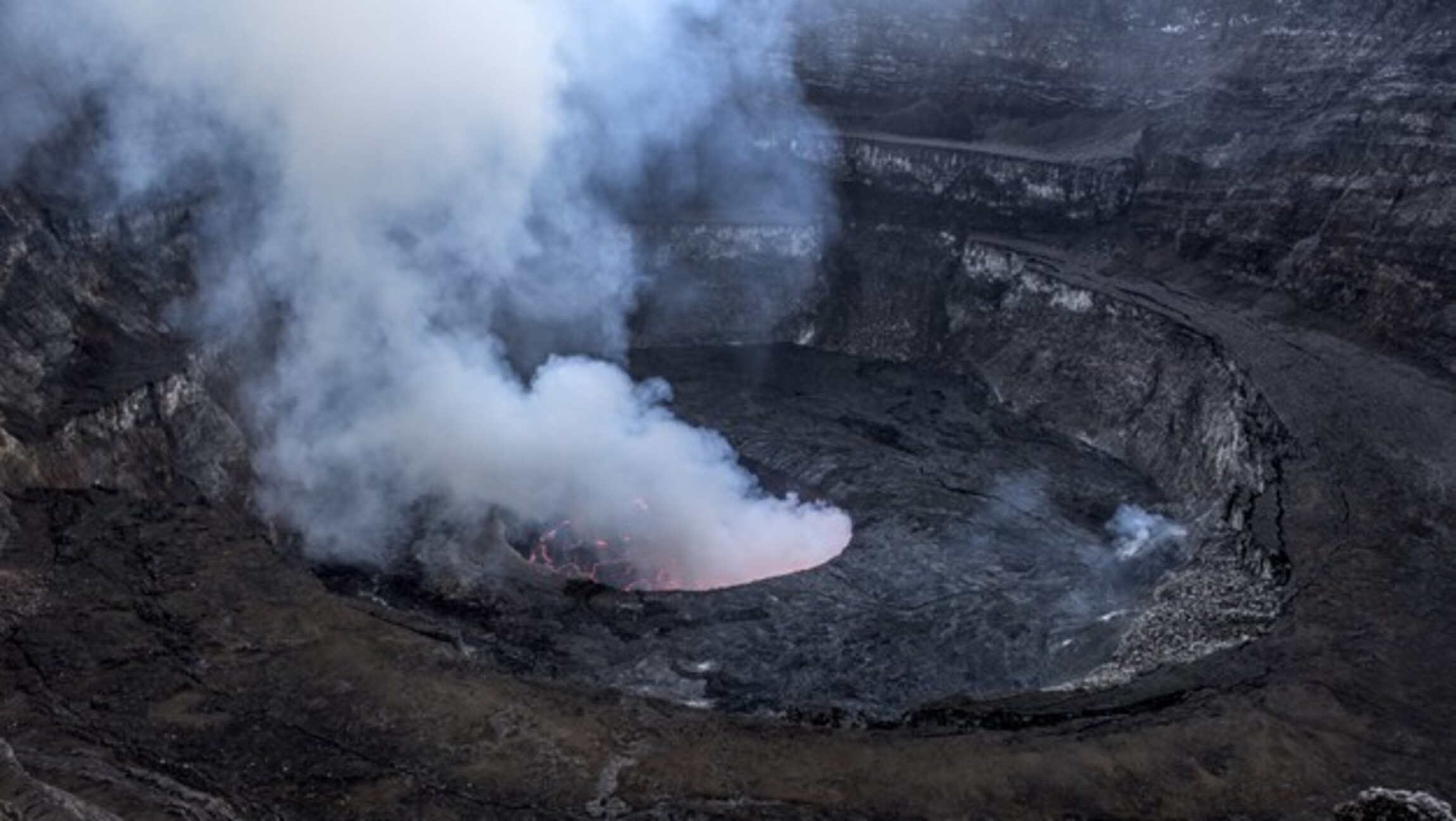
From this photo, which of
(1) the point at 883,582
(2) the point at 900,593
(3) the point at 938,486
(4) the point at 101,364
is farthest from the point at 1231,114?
(4) the point at 101,364

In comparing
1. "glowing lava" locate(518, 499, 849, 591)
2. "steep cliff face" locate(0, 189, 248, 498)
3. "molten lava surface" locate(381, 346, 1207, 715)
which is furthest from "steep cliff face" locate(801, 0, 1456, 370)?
"steep cliff face" locate(0, 189, 248, 498)

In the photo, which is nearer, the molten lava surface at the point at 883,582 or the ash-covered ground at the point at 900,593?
the ash-covered ground at the point at 900,593

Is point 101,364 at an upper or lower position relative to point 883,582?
upper

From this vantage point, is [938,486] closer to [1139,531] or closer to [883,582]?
[1139,531]

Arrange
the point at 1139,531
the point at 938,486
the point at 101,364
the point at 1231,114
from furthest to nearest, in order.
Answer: the point at 1231,114 < the point at 938,486 < the point at 1139,531 < the point at 101,364

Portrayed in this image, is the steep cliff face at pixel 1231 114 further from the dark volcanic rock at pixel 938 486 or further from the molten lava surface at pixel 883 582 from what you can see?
the molten lava surface at pixel 883 582

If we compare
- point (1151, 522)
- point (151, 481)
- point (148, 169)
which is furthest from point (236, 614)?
point (1151, 522)

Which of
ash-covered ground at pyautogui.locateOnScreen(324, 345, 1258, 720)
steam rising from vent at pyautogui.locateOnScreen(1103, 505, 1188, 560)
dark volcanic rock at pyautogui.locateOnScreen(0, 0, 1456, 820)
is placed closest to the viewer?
dark volcanic rock at pyautogui.locateOnScreen(0, 0, 1456, 820)

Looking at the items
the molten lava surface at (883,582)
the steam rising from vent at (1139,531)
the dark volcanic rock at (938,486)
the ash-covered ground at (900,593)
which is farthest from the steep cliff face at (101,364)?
the steam rising from vent at (1139,531)

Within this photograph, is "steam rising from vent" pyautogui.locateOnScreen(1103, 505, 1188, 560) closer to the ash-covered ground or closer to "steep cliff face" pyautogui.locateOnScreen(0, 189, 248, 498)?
the ash-covered ground

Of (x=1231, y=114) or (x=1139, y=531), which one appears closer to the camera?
(x=1139, y=531)

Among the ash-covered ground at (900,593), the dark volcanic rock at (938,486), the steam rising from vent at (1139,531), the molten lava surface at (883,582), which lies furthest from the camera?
the steam rising from vent at (1139,531)

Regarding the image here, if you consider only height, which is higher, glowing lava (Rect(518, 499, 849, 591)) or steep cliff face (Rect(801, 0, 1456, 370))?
steep cliff face (Rect(801, 0, 1456, 370))

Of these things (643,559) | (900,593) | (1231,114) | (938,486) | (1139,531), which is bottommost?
(900,593)
